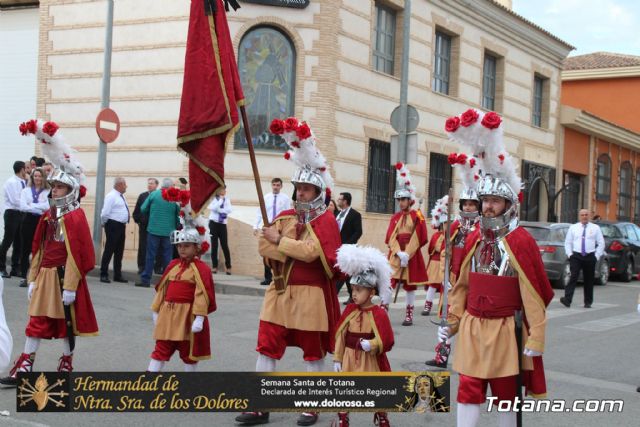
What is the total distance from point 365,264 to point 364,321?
44 centimetres

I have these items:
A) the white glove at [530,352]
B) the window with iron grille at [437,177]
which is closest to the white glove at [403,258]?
the white glove at [530,352]

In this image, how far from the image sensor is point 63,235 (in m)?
7.31

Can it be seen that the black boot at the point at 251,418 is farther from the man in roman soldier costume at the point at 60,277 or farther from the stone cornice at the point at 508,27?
the stone cornice at the point at 508,27

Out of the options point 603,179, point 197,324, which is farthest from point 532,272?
point 603,179

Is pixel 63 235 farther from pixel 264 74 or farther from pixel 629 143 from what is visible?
pixel 629 143

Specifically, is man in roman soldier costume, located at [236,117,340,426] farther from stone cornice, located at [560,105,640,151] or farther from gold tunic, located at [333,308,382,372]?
stone cornice, located at [560,105,640,151]

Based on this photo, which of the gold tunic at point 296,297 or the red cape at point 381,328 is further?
the gold tunic at point 296,297

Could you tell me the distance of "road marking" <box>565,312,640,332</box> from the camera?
504 inches

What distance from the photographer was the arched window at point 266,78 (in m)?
17.6

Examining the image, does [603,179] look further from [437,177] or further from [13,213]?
[13,213]

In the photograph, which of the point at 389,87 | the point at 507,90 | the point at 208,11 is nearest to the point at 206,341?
the point at 208,11

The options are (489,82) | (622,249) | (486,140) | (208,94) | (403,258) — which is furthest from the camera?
(489,82)

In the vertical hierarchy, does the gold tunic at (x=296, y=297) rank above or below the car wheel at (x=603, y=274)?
above

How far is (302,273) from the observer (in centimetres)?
646
